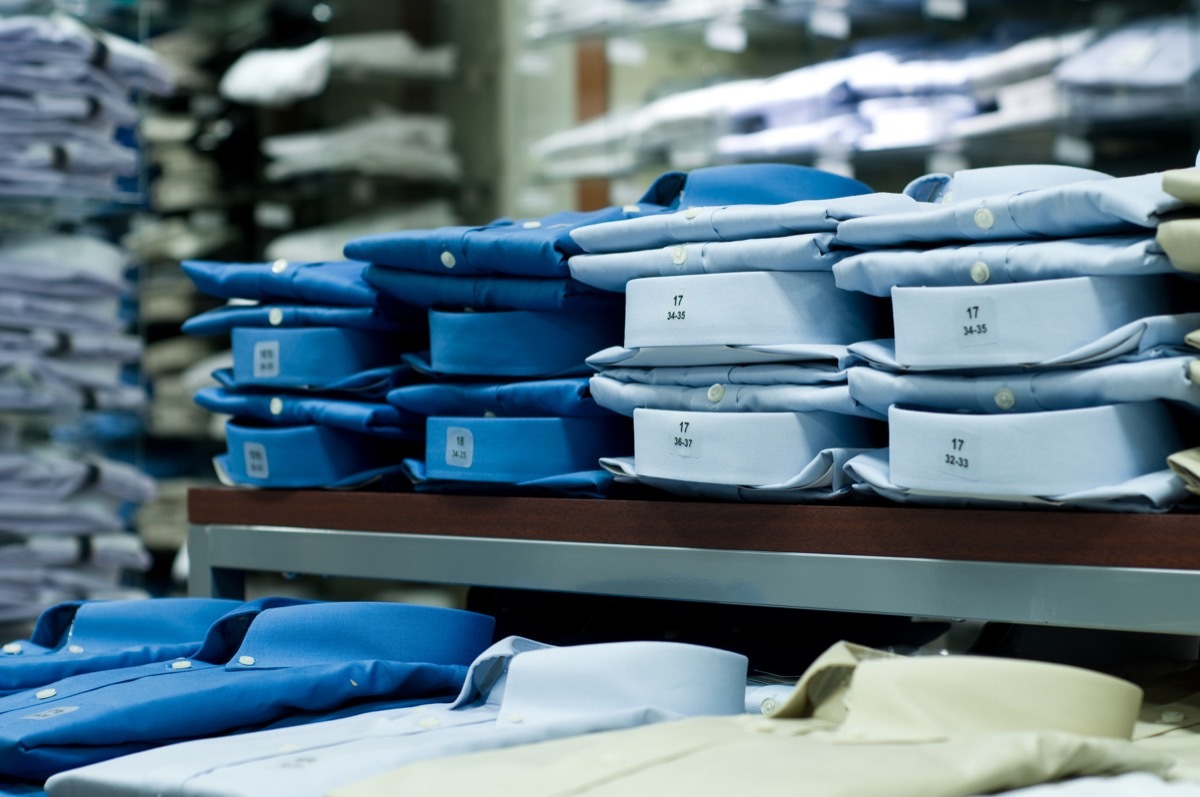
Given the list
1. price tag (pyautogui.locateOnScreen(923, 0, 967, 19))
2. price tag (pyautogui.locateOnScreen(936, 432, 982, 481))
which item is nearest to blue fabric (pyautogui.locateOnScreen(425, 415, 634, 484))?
price tag (pyautogui.locateOnScreen(936, 432, 982, 481))

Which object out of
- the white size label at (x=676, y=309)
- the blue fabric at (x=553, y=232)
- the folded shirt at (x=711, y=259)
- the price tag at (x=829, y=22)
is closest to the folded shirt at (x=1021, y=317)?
the folded shirt at (x=711, y=259)

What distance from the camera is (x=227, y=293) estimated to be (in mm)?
1910

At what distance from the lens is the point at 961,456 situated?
1194 millimetres

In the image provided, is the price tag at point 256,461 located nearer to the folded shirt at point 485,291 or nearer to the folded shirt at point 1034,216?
the folded shirt at point 485,291

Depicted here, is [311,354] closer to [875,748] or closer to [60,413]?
[875,748]

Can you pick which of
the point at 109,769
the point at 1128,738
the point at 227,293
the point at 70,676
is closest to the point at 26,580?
the point at 227,293

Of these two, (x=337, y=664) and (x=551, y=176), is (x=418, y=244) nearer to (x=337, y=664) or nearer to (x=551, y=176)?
(x=337, y=664)

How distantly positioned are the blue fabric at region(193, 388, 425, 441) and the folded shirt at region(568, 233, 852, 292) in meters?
0.36

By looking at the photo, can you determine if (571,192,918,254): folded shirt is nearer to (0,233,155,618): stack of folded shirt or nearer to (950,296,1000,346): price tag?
(950,296,1000,346): price tag

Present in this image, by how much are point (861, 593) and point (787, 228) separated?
331mm

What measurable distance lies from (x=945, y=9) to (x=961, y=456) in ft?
7.93

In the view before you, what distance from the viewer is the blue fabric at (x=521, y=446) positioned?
159 centimetres

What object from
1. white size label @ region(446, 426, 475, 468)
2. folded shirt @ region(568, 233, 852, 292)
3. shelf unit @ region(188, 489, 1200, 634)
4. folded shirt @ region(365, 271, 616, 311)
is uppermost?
folded shirt @ region(568, 233, 852, 292)

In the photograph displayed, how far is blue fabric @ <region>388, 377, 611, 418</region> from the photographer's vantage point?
1.57m
